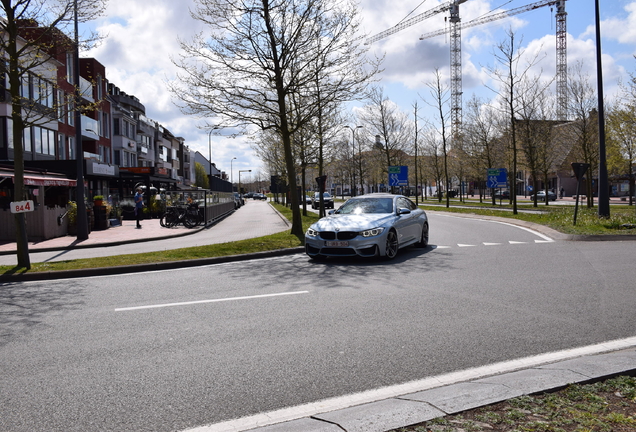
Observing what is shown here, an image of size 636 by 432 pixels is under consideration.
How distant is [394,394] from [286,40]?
618 inches

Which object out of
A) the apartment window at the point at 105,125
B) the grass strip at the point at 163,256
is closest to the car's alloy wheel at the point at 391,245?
the grass strip at the point at 163,256

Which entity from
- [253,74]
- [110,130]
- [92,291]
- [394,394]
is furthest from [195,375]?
[110,130]

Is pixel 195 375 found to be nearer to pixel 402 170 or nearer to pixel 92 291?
pixel 92 291

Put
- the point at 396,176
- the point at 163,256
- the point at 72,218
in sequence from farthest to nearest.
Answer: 1. the point at 396,176
2. the point at 72,218
3. the point at 163,256

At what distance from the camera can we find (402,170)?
4000 centimetres

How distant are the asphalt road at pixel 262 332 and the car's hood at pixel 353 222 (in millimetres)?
1570

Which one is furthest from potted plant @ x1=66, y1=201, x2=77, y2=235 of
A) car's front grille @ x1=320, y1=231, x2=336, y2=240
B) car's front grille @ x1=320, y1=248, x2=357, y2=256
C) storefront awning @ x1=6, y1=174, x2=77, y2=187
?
car's front grille @ x1=320, y1=248, x2=357, y2=256

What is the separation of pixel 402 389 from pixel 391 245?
8.09m

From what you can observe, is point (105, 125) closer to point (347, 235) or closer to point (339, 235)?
point (339, 235)

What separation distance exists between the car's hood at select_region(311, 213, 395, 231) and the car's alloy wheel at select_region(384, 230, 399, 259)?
11.5 inches

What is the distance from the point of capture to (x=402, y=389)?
4.02 m

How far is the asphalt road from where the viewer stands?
13.0 feet

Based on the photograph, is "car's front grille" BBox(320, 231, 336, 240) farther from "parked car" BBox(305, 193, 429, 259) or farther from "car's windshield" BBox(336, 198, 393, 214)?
"car's windshield" BBox(336, 198, 393, 214)

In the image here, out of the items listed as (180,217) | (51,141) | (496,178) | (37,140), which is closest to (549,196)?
(496,178)
